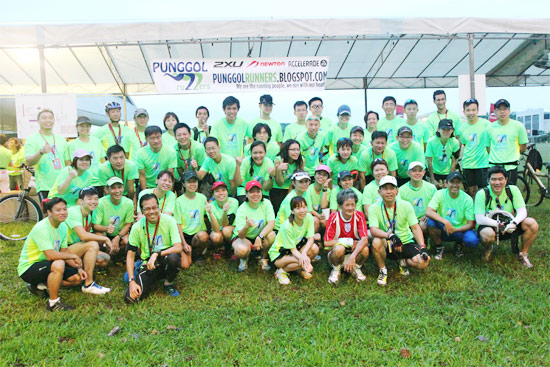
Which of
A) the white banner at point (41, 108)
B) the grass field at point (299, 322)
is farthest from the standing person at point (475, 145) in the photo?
the white banner at point (41, 108)

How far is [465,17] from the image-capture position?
7.50m

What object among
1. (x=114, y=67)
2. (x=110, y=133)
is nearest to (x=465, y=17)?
(x=110, y=133)

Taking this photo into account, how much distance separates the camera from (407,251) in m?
4.50

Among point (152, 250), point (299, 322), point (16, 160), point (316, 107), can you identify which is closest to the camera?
point (299, 322)

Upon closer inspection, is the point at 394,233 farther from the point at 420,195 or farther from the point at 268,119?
the point at 268,119

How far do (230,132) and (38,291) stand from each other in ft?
11.1

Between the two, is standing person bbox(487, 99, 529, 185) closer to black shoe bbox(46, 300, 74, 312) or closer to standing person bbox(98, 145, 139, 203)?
standing person bbox(98, 145, 139, 203)

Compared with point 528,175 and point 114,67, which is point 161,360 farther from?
point 114,67

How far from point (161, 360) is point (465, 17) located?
26.0 feet

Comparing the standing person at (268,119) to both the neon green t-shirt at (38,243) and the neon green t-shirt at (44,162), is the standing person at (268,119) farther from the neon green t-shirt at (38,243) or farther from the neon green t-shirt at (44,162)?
the neon green t-shirt at (38,243)

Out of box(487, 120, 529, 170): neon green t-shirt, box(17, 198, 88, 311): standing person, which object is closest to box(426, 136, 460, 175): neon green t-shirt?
box(487, 120, 529, 170): neon green t-shirt

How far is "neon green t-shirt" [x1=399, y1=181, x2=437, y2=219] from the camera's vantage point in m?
5.26

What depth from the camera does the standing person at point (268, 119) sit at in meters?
6.46

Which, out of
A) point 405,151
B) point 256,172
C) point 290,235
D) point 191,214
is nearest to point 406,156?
point 405,151
